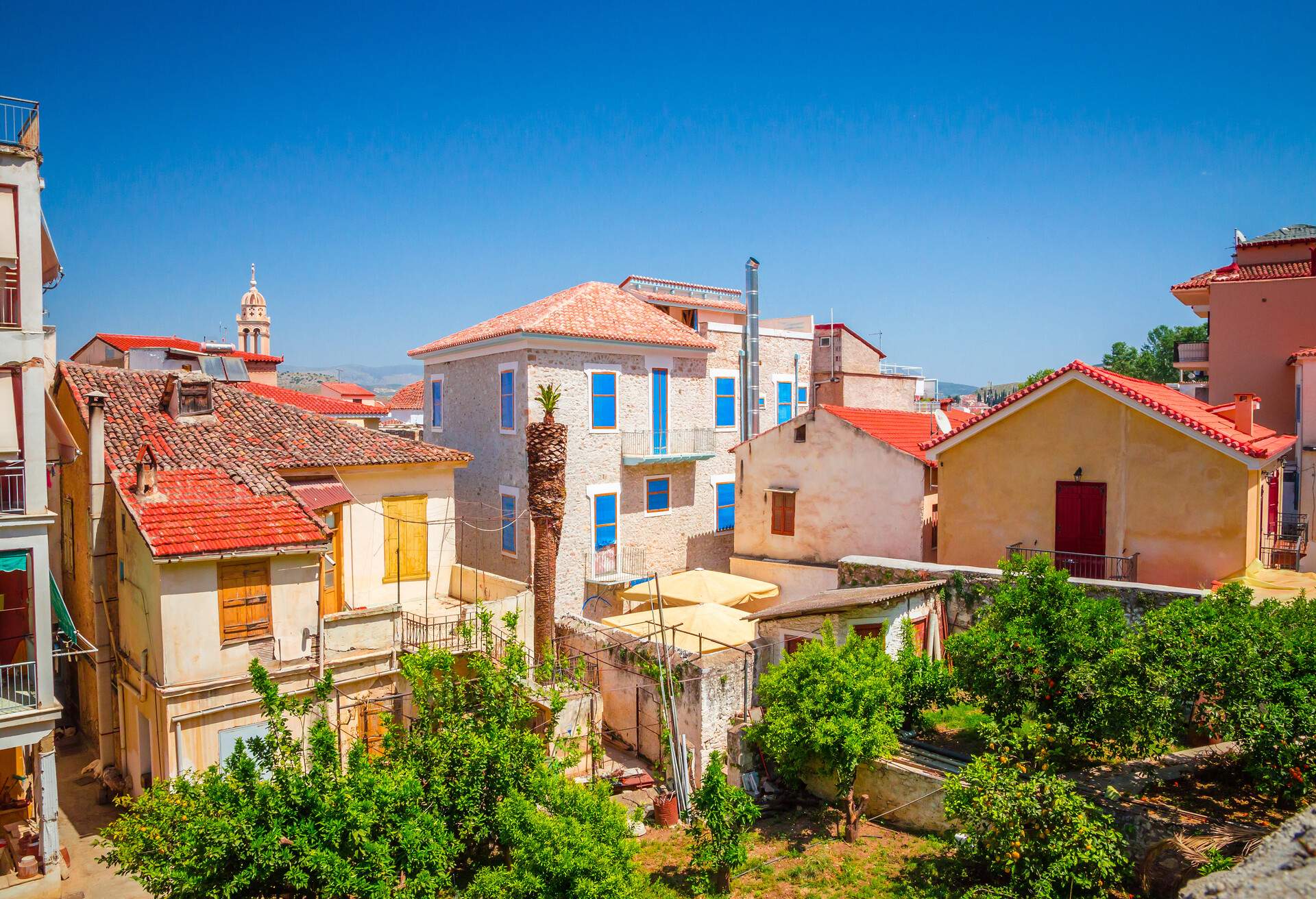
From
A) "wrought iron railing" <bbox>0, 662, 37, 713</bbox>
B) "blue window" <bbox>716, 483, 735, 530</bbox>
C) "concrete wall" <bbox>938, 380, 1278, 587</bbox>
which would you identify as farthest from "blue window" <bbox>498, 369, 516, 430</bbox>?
"wrought iron railing" <bbox>0, 662, 37, 713</bbox>

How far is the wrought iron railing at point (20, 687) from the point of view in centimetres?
1386

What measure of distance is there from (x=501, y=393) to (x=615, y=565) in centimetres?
660

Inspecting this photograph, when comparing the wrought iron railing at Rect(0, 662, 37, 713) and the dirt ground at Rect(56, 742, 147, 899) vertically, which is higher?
the wrought iron railing at Rect(0, 662, 37, 713)

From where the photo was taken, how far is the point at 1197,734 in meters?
14.0

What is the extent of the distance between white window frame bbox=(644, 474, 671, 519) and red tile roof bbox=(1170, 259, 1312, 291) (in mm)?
21794

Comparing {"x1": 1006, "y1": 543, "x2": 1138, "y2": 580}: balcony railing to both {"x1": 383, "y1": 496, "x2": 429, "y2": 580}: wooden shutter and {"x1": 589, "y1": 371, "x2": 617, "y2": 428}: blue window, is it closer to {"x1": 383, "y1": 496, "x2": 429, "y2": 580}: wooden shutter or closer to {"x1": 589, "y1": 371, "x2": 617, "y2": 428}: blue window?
{"x1": 589, "y1": 371, "x2": 617, "y2": 428}: blue window

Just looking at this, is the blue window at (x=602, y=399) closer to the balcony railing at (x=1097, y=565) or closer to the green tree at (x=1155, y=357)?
the balcony railing at (x=1097, y=565)

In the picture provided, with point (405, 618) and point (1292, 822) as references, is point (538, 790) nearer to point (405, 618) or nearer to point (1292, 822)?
point (405, 618)

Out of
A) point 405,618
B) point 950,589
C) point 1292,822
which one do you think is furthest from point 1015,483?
point 405,618

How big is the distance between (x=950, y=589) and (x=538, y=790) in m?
10.8

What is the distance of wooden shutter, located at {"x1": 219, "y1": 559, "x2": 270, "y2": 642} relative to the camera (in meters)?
15.6

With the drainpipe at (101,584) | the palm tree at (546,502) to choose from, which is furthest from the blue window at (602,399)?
the drainpipe at (101,584)

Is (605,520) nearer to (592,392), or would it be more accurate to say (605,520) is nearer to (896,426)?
(592,392)

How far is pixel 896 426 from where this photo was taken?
26.0 metres
